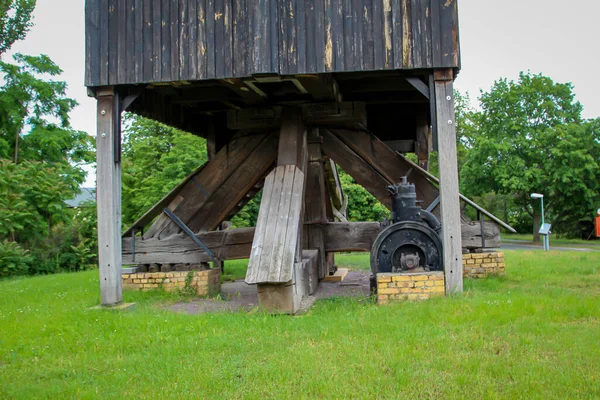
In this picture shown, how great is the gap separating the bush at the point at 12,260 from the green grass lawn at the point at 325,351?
10936mm

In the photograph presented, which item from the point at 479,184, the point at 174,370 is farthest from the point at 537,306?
the point at 479,184

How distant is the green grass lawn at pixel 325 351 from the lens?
4887 millimetres

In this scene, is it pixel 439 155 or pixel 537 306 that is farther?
pixel 439 155

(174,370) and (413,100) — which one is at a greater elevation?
(413,100)

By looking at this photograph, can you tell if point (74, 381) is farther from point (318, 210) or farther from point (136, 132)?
point (136, 132)

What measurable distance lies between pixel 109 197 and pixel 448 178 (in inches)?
198

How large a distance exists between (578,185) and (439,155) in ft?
101

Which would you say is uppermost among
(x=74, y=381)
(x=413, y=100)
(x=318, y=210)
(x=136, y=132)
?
(x=136, y=132)

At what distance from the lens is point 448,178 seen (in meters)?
8.76

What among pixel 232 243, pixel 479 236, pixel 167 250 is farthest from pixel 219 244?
pixel 479 236

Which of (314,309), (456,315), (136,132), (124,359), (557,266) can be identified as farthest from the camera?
(136,132)

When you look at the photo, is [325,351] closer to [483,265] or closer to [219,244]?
[219,244]

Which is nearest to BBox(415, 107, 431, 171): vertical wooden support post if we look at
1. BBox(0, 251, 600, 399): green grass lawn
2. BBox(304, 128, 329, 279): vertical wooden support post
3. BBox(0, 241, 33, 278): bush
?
BBox(304, 128, 329, 279): vertical wooden support post

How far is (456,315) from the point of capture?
702cm
